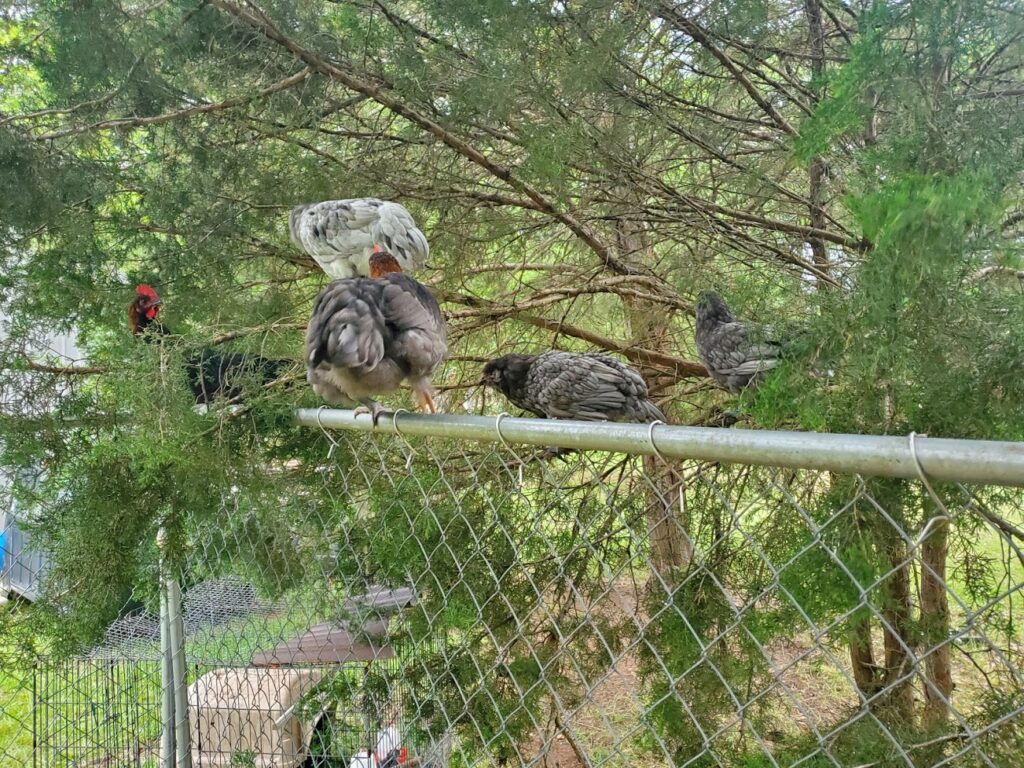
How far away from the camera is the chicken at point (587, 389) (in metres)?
2.86

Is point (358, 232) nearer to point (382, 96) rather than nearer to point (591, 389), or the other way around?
point (382, 96)

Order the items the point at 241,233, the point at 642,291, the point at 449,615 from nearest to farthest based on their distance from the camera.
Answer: the point at 449,615 → the point at 241,233 → the point at 642,291

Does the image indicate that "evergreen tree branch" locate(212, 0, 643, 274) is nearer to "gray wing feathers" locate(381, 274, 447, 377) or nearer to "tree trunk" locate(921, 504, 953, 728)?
"gray wing feathers" locate(381, 274, 447, 377)

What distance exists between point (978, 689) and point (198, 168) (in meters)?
3.12

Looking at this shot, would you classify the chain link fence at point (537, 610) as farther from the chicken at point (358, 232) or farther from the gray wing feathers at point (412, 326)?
the chicken at point (358, 232)

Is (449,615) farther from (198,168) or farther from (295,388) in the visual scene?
(198,168)

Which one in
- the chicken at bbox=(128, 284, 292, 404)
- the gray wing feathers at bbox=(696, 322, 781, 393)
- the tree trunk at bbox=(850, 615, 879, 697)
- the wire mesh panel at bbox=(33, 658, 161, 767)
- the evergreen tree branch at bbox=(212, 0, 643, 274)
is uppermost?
the evergreen tree branch at bbox=(212, 0, 643, 274)

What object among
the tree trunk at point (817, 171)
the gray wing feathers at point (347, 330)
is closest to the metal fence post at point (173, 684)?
the gray wing feathers at point (347, 330)

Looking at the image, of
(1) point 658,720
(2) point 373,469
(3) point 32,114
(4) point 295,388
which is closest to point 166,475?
(4) point 295,388

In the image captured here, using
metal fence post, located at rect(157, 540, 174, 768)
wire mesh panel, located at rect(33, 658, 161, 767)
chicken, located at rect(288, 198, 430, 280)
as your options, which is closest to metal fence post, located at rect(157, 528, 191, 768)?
metal fence post, located at rect(157, 540, 174, 768)

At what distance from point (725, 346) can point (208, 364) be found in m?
1.90

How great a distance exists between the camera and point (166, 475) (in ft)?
7.79

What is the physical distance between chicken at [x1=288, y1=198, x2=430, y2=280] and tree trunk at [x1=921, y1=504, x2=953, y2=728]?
1.87 meters

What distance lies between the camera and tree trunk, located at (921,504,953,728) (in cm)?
182
